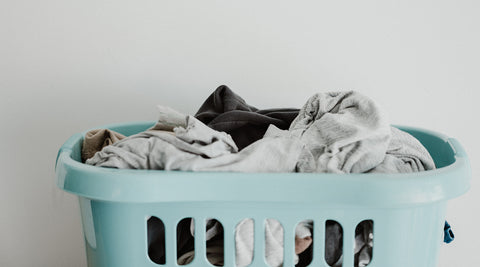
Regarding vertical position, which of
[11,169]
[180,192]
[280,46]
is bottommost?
[11,169]

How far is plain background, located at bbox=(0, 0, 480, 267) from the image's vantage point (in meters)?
1.07

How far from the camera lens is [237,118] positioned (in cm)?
80

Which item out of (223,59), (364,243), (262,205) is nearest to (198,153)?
(262,205)

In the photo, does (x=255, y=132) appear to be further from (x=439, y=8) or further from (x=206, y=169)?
(x=439, y=8)

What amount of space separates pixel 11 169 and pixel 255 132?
612 millimetres

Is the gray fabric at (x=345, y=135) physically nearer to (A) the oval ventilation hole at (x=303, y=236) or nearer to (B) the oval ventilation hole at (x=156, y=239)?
(A) the oval ventilation hole at (x=303, y=236)

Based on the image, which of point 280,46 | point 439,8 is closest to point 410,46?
point 439,8

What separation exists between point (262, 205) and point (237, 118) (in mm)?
198

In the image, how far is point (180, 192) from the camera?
62 centimetres

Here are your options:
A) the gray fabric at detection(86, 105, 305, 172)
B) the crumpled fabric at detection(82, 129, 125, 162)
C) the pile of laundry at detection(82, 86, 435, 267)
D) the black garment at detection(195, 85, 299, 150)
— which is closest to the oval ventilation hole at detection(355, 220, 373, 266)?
the pile of laundry at detection(82, 86, 435, 267)

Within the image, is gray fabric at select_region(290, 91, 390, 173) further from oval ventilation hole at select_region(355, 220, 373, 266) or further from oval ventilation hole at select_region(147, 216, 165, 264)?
oval ventilation hole at select_region(147, 216, 165, 264)

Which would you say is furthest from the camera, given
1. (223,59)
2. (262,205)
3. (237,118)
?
(223,59)

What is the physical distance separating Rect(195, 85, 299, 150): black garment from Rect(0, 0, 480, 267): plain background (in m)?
0.23

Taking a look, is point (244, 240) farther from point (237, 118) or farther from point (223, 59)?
point (223, 59)
